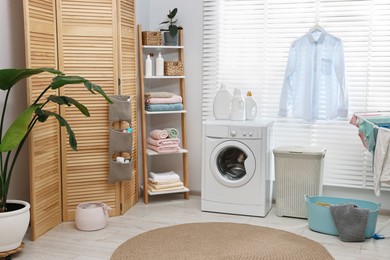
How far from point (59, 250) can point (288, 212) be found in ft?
6.22

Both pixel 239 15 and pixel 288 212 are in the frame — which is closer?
pixel 288 212

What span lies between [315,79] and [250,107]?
60cm

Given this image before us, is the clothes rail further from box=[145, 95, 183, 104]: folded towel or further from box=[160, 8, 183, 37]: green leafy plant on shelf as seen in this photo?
box=[160, 8, 183, 37]: green leafy plant on shelf

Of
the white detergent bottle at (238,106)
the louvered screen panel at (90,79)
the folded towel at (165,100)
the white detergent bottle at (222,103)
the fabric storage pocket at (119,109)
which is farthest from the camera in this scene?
the folded towel at (165,100)

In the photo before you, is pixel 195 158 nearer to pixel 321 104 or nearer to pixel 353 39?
pixel 321 104

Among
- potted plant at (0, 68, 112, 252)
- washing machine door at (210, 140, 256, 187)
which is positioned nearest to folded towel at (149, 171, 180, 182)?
washing machine door at (210, 140, 256, 187)

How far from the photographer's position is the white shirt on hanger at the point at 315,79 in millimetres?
4164

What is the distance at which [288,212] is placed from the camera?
4.19 metres

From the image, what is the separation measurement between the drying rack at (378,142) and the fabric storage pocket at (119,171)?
187 cm

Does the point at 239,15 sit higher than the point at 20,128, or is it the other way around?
the point at 239,15

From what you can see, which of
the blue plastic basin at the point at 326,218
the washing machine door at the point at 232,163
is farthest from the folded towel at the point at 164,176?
the blue plastic basin at the point at 326,218

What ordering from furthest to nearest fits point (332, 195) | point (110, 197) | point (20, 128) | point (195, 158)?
1. point (195, 158)
2. point (332, 195)
3. point (110, 197)
4. point (20, 128)

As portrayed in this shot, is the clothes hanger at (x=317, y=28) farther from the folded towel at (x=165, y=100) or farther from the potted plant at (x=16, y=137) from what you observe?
the potted plant at (x=16, y=137)

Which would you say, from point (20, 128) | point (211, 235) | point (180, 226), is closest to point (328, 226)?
point (211, 235)
